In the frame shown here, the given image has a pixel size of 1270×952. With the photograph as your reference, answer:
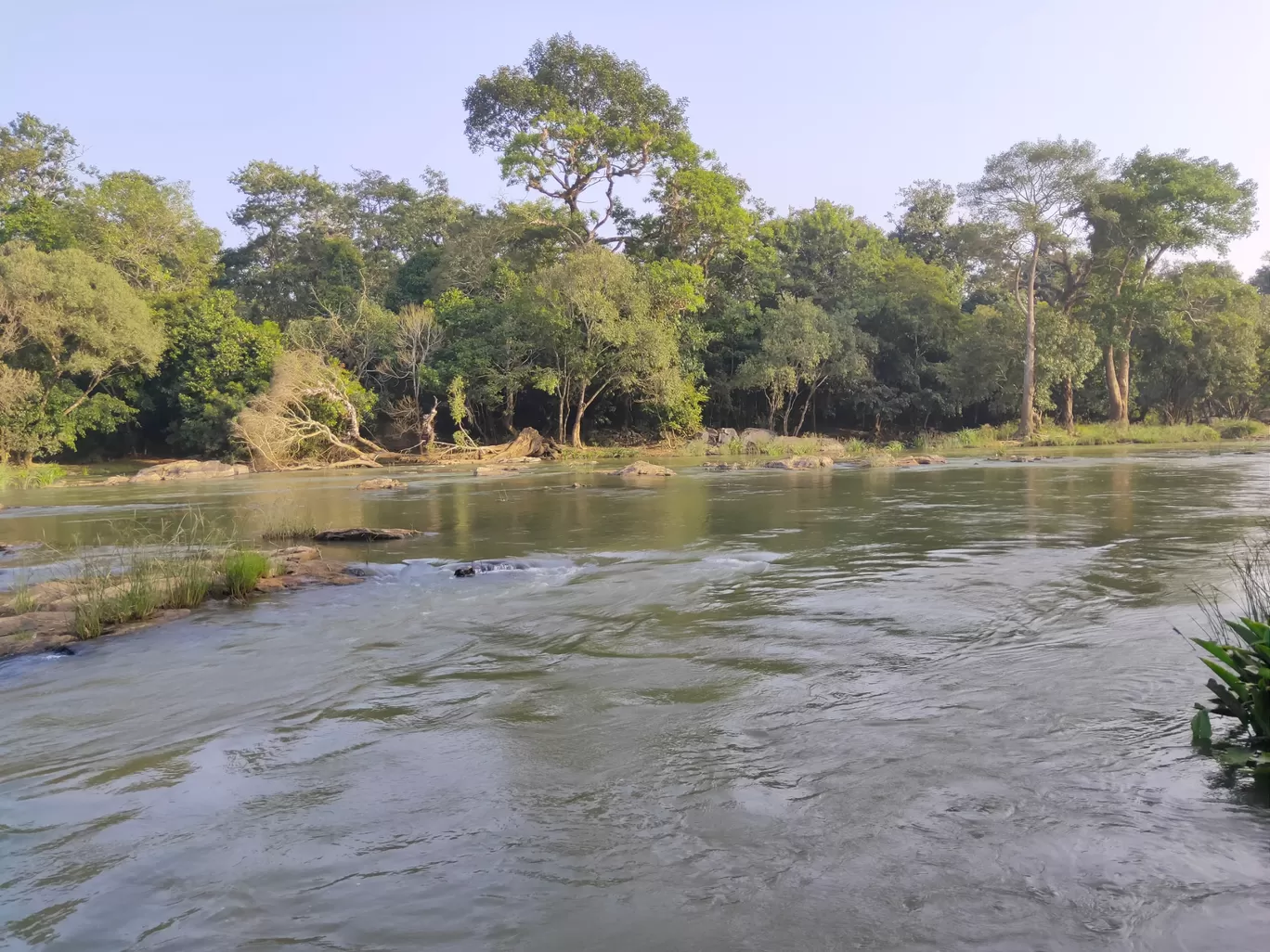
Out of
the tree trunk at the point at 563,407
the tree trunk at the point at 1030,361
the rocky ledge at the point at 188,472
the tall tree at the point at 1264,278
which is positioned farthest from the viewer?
the tall tree at the point at 1264,278

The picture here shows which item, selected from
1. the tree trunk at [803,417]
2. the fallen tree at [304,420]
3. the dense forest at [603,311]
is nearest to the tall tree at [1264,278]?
the dense forest at [603,311]

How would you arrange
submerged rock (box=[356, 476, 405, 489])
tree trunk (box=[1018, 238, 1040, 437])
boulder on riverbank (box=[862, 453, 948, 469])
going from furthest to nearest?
1. tree trunk (box=[1018, 238, 1040, 437])
2. boulder on riverbank (box=[862, 453, 948, 469])
3. submerged rock (box=[356, 476, 405, 489])

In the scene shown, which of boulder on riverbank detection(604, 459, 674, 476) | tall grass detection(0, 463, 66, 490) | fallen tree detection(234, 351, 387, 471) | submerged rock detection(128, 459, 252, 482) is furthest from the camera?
fallen tree detection(234, 351, 387, 471)

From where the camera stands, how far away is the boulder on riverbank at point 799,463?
87.5ft

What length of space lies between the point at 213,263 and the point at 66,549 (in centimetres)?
2903

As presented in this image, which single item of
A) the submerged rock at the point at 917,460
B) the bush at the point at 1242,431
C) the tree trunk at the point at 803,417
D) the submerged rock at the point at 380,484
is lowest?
the submerged rock at the point at 380,484

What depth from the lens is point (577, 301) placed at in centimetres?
3130

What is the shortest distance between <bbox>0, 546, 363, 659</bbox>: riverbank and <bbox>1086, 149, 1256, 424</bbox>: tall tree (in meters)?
34.4

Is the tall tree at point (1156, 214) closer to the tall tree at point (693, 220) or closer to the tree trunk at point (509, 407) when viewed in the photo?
the tall tree at point (693, 220)

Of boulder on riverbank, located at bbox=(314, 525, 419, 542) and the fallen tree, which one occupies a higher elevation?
the fallen tree

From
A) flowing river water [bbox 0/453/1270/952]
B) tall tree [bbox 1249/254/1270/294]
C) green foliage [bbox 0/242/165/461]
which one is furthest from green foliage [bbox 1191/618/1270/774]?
tall tree [bbox 1249/254/1270/294]

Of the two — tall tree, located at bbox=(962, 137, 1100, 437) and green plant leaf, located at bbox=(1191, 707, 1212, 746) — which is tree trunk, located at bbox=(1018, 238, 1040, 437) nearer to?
tall tree, located at bbox=(962, 137, 1100, 437)

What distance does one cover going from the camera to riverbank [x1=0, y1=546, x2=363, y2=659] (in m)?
7.37

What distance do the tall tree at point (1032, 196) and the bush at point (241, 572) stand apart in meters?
32.2
